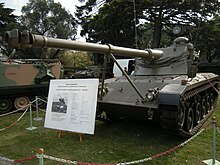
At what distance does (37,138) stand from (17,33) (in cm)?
381

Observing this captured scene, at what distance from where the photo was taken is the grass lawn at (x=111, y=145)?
5203 mm

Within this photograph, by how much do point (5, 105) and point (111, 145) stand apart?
22.5 feet

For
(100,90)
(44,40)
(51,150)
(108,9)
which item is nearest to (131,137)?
(100,90)

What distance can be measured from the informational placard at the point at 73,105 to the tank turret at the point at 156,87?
0.57 m

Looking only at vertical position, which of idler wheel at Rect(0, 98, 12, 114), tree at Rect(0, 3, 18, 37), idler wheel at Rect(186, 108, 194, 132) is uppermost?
tree at Rect(0, 3, 18, 37)

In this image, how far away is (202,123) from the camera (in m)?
7.38

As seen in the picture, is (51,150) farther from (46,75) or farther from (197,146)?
(46,75)

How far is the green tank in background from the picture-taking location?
10.8m

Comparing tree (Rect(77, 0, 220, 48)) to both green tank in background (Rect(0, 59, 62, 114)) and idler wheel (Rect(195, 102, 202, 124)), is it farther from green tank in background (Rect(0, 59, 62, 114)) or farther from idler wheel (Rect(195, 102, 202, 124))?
idler wheel (Rect(195, 102, 202, 124))

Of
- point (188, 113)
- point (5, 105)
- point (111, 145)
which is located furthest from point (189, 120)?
point (5, 105)

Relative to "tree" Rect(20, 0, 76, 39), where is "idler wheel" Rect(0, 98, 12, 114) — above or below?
below

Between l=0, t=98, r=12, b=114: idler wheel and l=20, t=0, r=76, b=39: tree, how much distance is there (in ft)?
88.1

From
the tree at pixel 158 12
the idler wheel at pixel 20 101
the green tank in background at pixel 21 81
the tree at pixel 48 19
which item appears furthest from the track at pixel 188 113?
the tree at pixel 48 19

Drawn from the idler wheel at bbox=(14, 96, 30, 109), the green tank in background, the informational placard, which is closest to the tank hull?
the informational placard
